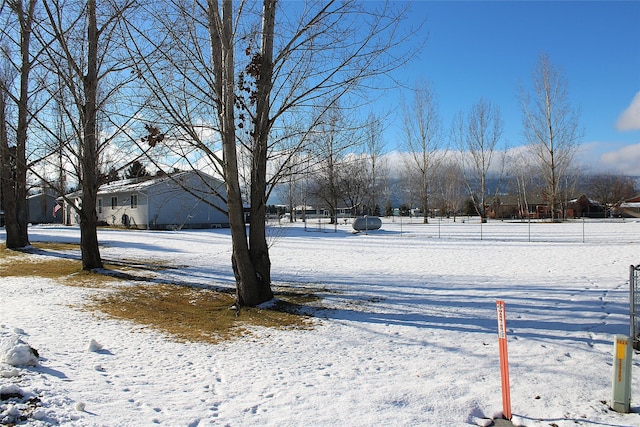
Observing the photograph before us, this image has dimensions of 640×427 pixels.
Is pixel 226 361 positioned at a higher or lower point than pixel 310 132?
lower

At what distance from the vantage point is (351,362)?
17.3 ft

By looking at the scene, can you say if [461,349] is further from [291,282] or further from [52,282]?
[52,282]

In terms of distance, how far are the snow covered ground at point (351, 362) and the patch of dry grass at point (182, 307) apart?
34 centimetres

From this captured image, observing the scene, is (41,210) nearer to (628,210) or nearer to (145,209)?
(145,209)

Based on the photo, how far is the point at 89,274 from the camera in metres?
11.9

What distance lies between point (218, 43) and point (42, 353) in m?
5.52

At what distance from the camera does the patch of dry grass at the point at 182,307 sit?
6.80 meters

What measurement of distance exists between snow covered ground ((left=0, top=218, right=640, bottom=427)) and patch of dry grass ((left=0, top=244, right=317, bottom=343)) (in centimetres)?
34

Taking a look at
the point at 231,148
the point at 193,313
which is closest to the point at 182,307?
the point at 193,313

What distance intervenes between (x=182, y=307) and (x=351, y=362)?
4248 mm

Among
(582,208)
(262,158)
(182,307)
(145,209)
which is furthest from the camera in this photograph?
(582,208)

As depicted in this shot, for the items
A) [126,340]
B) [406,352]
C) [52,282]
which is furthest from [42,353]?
[52,282]

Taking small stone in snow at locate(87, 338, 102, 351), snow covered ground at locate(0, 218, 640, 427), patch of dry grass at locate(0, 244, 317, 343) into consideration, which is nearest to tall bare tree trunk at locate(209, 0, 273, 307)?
patch of dry grass at locate(0, 244, 317, 343)

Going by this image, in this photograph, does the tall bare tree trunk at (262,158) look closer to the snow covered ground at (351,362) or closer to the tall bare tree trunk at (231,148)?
the tall bare tree trunk at (231,148)
